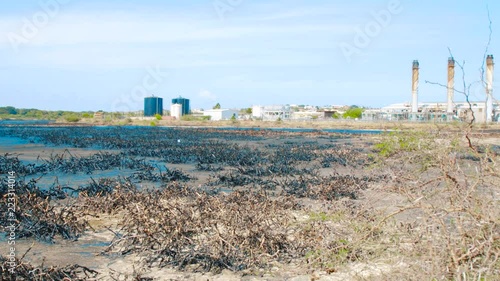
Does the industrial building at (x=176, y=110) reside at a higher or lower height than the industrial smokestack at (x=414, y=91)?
lower

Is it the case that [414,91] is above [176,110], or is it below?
above

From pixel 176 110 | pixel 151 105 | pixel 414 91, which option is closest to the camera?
pixel 414 91

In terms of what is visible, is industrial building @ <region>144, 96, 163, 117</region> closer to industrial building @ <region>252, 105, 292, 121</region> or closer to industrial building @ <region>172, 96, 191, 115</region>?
industrial building @ <region>172, 96, 191, 115</region>

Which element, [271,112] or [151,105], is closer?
[151,105]

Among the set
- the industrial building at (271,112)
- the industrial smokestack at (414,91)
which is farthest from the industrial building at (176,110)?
the industrial smokestack at (414,91)

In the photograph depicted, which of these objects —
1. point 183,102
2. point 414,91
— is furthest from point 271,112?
point 414,91

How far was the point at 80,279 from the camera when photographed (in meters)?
4.97

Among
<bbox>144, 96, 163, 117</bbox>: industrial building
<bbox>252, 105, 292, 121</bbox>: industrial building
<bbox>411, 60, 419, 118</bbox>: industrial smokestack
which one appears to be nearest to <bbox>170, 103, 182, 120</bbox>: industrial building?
<bbox>144, 96, 163, 117</bbox>: industrial building

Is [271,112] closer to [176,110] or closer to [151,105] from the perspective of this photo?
[176,110]

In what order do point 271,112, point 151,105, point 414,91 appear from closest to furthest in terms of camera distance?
point 414,91
point 151,105
point 271,112

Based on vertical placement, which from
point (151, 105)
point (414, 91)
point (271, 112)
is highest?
point (414, 91)

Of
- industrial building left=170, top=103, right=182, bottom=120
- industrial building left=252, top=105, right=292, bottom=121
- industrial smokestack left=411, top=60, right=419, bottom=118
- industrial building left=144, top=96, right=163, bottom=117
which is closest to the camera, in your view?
industrial smokestack left=411, top=60, right=419, bottom=118

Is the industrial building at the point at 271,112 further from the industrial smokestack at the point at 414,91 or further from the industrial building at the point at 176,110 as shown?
the industrial smokestack at the point at 414,91

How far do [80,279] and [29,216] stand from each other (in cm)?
240
